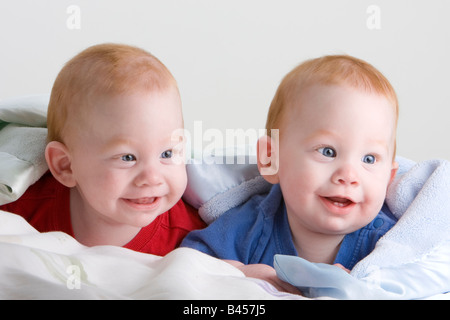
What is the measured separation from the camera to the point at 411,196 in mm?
1408

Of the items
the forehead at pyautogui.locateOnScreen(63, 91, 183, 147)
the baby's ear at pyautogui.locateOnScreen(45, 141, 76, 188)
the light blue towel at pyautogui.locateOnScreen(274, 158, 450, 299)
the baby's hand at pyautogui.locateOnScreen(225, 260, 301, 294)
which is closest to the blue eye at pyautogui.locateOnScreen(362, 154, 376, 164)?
the light blue towel at pyautogui.locateOnScreen(274, 158, 450, 299)

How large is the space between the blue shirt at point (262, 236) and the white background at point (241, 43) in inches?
48.4

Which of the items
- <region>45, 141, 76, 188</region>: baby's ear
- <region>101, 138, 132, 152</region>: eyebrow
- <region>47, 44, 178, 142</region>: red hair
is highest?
<region>47, 44, 178, 142</region>: red hair

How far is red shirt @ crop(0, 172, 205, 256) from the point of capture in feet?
4.88

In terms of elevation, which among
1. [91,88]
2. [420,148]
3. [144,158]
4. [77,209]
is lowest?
[420,148]

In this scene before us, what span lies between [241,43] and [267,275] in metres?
1.63

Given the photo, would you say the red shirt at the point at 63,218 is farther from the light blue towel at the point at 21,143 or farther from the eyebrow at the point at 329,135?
the eyebrow at the point at 329,135

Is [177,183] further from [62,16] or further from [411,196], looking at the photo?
[62,16]

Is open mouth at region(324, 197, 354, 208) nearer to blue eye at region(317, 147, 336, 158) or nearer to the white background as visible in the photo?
blue eye at region(317, 147, 336, 158)

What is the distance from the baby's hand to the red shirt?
20 cm

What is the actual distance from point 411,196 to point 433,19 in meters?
1.45

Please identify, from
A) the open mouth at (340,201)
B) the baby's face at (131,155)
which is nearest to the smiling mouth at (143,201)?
the baby's face at (131,155)
